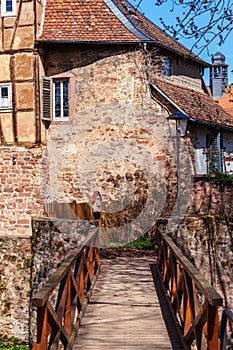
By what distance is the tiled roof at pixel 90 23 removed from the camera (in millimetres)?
15547

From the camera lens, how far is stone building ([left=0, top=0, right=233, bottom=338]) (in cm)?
1515

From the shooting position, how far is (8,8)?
15.1 meters

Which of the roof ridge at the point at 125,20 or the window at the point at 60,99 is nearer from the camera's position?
the roof ridge at the point at 125,20

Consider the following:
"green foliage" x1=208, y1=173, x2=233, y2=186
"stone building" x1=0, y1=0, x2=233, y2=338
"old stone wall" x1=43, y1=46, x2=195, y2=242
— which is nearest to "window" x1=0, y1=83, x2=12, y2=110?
"stone building" x1=0, y1=0, x2=233, y2=338

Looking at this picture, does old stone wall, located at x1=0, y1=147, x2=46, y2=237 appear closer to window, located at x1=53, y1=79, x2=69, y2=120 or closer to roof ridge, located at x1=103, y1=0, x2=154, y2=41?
window, located at x1=53, y1=79, x2=69, y2=120

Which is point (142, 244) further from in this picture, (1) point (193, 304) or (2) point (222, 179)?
(1) point (193, 304)

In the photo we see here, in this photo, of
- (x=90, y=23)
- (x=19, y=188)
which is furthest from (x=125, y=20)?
(x=19, y=188)

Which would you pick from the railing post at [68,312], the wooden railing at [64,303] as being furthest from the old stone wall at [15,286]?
the railing post at [68,312]

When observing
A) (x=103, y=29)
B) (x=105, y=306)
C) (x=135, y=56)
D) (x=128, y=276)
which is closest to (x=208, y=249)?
(x=128, y=276)

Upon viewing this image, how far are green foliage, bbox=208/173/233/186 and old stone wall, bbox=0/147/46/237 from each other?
4799 millimetres

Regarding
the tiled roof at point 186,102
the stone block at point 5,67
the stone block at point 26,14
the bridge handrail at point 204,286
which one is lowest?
the bridge handrail at point 204,286

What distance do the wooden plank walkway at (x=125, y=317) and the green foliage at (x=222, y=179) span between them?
375 cm

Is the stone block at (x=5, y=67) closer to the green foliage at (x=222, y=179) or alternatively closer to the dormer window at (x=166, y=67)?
the dormer window at (x=166, y=67)

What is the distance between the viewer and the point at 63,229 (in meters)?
10.8
